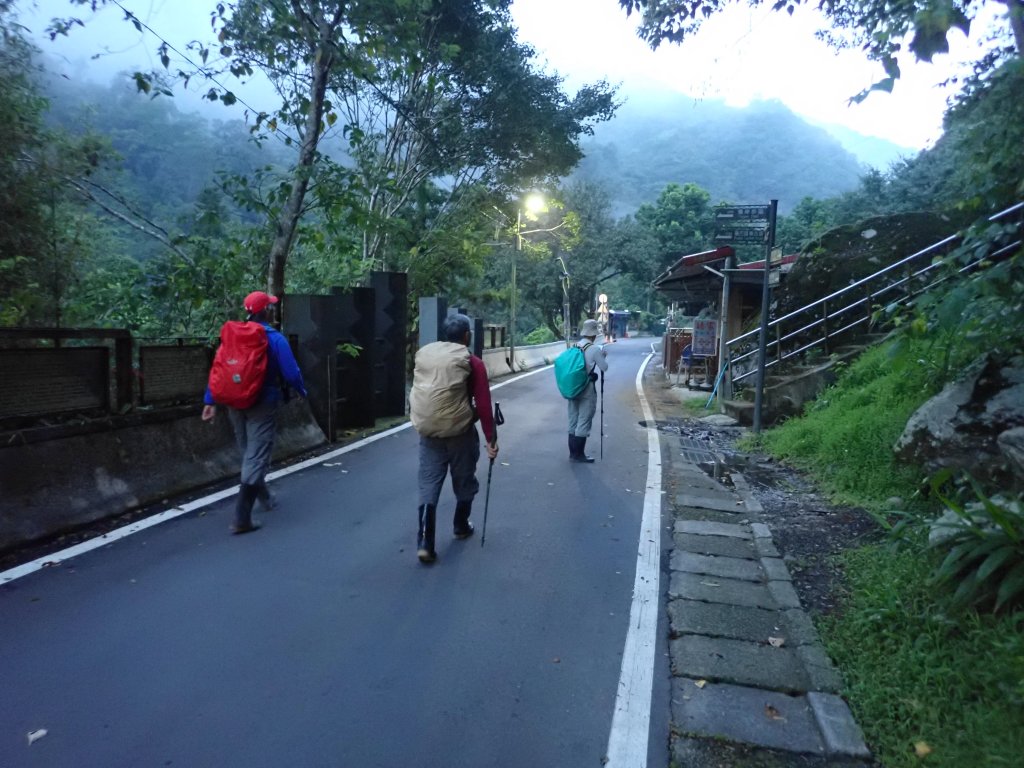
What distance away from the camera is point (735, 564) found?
5293 millimetres

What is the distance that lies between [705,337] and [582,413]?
A: 10.5 m

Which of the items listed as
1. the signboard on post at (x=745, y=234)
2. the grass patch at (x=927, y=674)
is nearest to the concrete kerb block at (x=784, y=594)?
the grass patch at (x=927, y=674)

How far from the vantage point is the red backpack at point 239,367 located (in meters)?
5.54

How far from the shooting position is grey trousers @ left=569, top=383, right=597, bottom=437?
884 cm

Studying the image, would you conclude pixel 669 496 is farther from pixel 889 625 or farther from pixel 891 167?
pixel 891 167

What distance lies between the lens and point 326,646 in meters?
3.74

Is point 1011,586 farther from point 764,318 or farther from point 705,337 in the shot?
point 705,337

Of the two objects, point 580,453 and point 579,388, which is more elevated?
point 579,388

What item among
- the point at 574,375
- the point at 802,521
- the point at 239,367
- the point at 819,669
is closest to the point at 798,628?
the point at 819,669

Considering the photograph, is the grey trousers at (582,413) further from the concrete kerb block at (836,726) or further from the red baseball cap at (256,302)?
the concrete kerb block at (836,726)

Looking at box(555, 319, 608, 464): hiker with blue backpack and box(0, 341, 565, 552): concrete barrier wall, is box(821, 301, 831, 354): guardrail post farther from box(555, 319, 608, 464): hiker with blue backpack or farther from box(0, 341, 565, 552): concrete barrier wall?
box(0, 341, 565, 552): concrete barrier wall

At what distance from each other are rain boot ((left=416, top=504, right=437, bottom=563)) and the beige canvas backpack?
55 cm

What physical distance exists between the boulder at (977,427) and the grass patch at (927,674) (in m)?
1.30

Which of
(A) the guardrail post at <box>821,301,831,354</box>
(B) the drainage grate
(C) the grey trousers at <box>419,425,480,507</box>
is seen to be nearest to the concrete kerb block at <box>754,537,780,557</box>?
(C) the grey trousers at <box>419,425,480,507</box>
